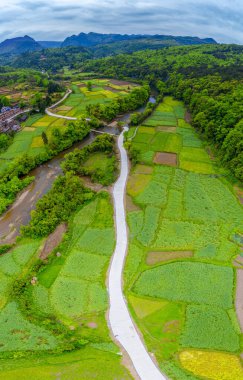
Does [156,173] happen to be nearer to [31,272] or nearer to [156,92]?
[31,272]

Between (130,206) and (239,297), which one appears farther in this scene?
(130,206)

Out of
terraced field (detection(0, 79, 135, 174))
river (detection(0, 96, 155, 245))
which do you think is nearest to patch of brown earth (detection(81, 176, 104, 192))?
river (detection(0, 96, 155, 245))

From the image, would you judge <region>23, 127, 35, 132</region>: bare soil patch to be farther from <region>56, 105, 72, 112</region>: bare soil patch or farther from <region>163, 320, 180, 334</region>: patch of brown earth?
<region>163, 320, 180, 334</region>: patch of brown earth

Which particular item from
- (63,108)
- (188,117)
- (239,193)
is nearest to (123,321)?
(239,193)

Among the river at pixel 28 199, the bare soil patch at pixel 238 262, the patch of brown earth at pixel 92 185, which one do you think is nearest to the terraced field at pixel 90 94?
the river at pixel 28 199

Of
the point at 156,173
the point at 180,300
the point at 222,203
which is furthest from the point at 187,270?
the point at 156,173

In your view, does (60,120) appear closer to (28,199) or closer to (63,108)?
(63,108)

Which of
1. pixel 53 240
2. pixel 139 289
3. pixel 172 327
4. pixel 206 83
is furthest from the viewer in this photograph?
pixel 206 83
